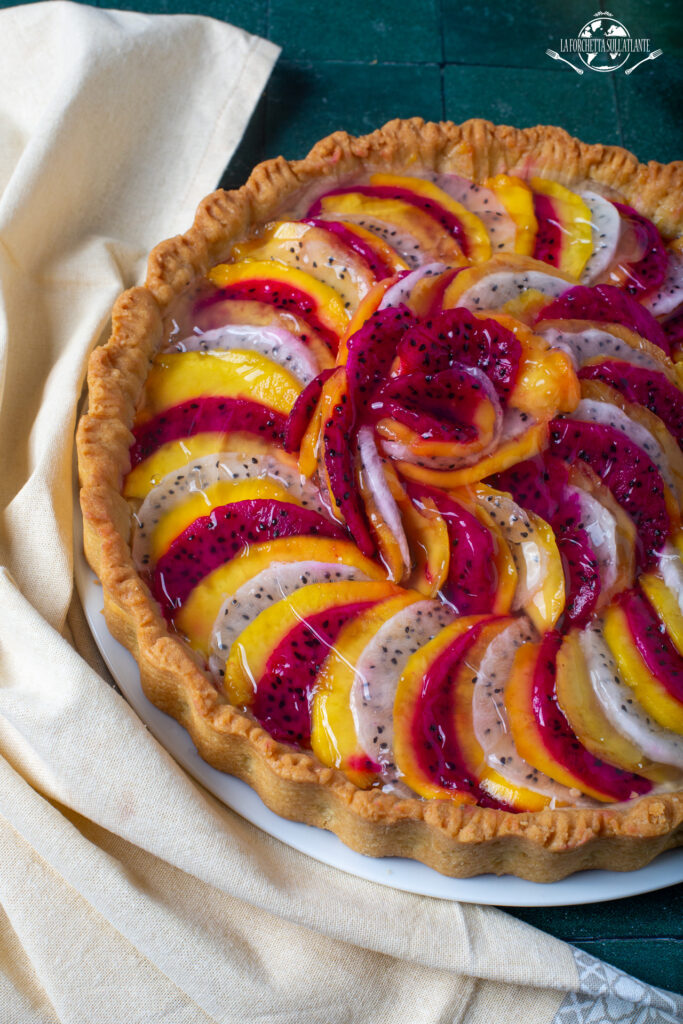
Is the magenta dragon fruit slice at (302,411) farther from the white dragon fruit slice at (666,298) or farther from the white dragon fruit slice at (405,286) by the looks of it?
the white dragon fruit slice at (666,298)

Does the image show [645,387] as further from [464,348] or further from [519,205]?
[519,205]

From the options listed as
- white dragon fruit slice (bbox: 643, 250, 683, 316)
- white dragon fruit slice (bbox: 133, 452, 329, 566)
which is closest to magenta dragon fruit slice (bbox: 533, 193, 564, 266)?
white dragon fruit slice (bbox: 643, 250, 683, 316)

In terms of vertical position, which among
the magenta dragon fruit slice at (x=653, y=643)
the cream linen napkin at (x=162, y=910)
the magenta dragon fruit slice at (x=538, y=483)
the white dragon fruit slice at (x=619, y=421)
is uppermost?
the white dragon fruit slice at (x=619, y=421)

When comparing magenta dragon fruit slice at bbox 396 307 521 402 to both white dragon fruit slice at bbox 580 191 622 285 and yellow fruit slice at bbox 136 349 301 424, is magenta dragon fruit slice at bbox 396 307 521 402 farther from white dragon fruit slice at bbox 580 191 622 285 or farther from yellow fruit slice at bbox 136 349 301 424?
white dragon fruit slice at bbox 580 191 622 285

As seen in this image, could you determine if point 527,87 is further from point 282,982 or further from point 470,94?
point 282,982

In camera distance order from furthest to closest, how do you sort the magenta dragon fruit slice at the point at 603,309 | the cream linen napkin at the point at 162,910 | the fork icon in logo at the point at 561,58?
the fork icon in logo at the point at 561,58
the magenta dragon fruit slice at the point at 603,309
the cream linen napkin at the point at 162,910

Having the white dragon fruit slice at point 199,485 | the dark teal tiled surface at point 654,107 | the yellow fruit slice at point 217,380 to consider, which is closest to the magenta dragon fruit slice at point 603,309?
the yellow fruit slice at point 217,380

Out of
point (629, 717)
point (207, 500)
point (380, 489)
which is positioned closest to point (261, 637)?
point (207, 500)

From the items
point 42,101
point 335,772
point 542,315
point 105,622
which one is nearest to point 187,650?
point 105,622

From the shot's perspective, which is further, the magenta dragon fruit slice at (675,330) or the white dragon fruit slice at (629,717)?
the magenta dragon fruit slice at (675,330)
